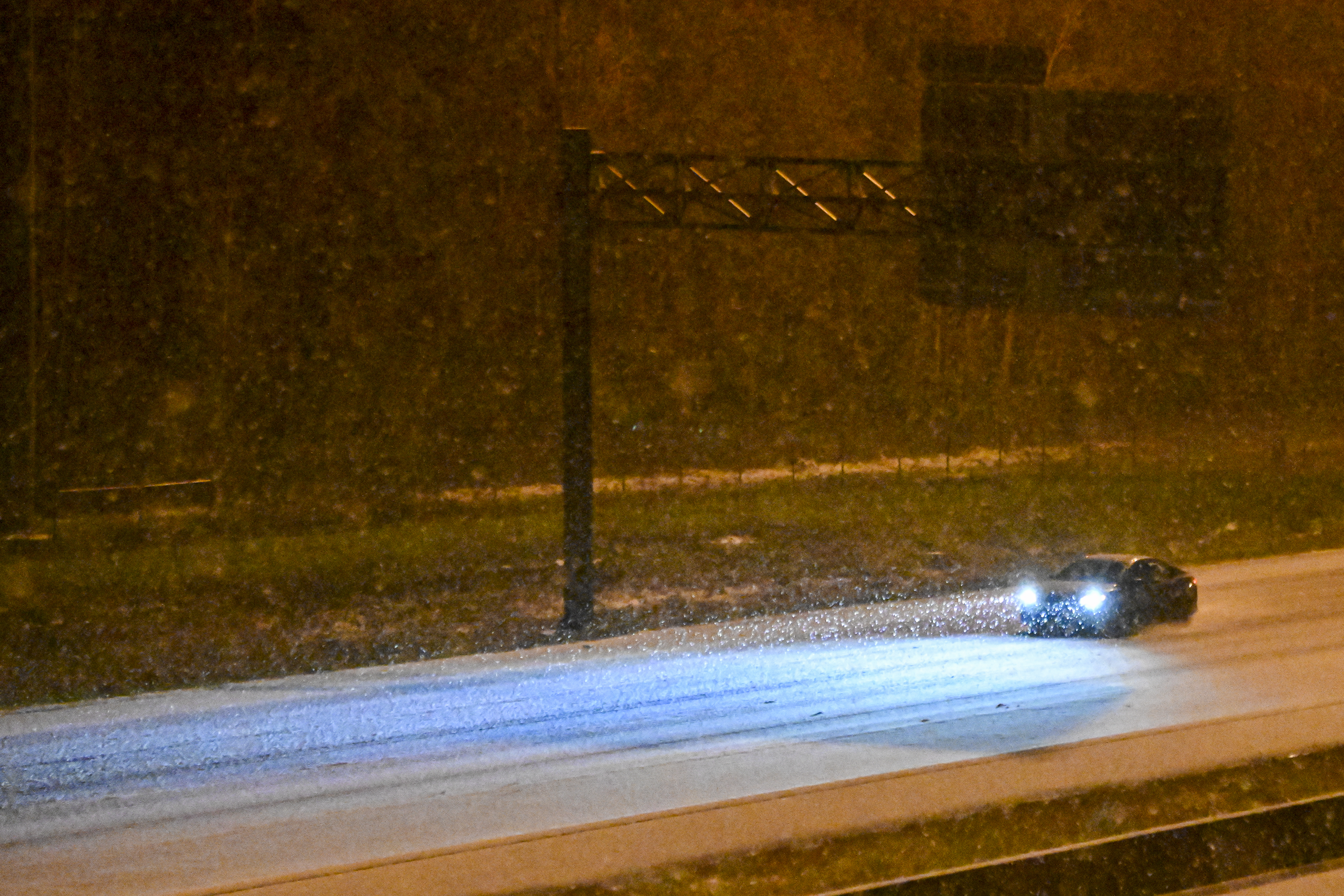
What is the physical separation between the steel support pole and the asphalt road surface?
2182 millimetres

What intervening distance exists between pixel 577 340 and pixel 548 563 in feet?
20.2

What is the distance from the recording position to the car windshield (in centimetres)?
1418

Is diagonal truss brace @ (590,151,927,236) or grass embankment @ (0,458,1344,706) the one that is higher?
diagonal truss brace @ (590,151,927,236)

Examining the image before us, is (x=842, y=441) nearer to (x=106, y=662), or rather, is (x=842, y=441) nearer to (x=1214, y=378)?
(x=1214, y=378)

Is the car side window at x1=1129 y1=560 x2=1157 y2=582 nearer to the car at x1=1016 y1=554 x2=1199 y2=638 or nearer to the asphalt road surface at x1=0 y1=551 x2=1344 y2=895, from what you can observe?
the car at x1=1016 y1=554 x2=1199 y2=638

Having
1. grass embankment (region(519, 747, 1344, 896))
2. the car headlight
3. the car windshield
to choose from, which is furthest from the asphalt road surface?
grass embankment (region(519, 747, 1344, 896))

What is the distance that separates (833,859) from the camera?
22.6 ft

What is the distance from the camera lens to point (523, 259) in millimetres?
31812

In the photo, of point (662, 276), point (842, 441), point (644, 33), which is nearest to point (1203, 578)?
point (842, 441)

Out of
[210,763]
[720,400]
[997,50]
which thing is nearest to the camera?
[210,763]

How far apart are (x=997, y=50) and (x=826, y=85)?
21.6 ft

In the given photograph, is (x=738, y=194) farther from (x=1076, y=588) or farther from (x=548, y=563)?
(x=548, y=563)

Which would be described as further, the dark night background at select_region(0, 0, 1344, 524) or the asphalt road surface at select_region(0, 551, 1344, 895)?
the dark night background at select_region(0, 0, 1344, 524)

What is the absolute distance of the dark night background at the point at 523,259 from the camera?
2570 centimetres
